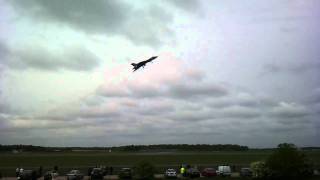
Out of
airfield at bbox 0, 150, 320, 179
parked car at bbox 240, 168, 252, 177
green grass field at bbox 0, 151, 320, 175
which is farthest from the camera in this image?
green grass field at bbox 0, 151, 320, 175

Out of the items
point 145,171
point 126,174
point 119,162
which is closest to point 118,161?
point 119,162

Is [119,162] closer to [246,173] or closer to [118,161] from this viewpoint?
[118,161]

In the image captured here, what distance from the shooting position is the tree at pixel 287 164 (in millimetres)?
52469

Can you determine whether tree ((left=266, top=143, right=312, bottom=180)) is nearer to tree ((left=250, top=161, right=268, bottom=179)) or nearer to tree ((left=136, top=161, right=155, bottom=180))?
tree ((left=250, top=161, right=268, bottom=179))

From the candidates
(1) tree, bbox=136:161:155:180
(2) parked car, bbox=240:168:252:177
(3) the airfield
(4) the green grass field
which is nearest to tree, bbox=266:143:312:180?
(2) parked car, bbox=240:168:252:177

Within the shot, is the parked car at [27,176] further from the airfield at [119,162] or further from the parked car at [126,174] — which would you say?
the parked car at [126,174]

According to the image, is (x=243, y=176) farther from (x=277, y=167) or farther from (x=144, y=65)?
(x=144, y=65)

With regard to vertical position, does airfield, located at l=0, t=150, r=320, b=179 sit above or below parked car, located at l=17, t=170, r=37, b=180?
above

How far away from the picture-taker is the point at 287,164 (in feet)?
172

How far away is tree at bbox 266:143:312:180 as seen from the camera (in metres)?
52.5

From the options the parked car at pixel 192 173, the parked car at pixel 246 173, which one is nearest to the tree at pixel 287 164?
the parked car at pixel 246 173

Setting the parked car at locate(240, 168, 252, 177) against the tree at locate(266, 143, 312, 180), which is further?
the parked car at locate(240, 168, 252, 177)

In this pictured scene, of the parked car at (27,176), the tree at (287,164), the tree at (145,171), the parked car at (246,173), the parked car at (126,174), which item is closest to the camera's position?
the tree at (287,164)

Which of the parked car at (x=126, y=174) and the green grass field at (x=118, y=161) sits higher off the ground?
the green grass field at (x=118, y=161)
